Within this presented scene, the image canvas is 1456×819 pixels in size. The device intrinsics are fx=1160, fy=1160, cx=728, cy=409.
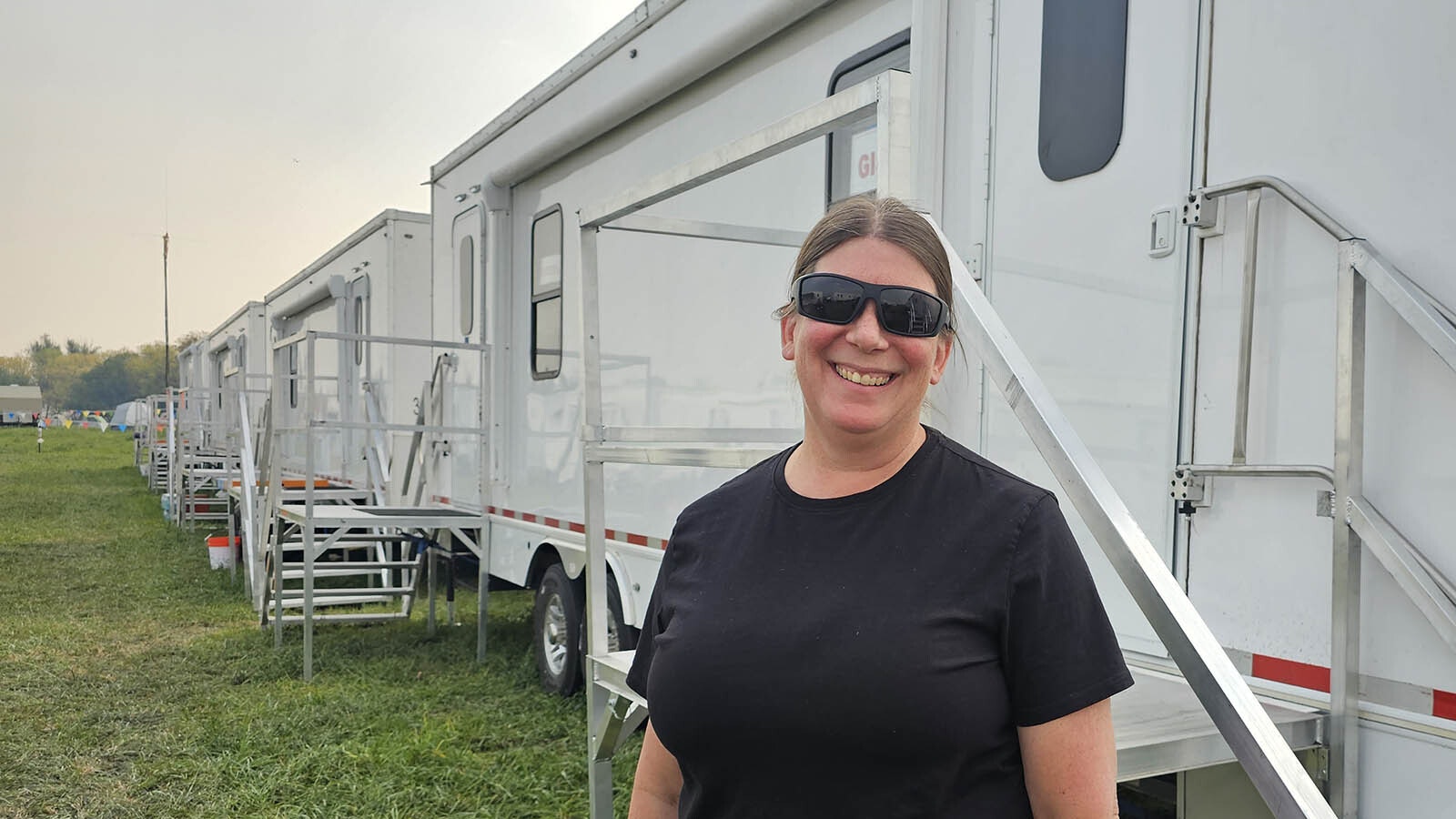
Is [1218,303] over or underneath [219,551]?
over

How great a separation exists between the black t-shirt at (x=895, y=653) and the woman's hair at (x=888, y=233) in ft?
0.75

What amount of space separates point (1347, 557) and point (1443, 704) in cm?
29

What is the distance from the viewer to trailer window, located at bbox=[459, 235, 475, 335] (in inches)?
280

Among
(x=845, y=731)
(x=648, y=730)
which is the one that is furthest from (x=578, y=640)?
(x=845, y=731)

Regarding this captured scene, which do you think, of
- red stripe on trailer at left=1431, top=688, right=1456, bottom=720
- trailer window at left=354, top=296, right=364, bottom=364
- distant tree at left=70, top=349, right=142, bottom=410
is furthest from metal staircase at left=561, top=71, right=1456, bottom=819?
distant tree at left=70, top=349, right=142, bottom=410

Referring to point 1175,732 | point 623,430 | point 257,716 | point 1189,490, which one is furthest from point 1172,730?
point 257,716

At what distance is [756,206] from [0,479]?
79.3ft

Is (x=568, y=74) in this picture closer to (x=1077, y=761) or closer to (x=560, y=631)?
(x=560, y=631)

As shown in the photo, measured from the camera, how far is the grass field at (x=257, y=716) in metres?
4.66

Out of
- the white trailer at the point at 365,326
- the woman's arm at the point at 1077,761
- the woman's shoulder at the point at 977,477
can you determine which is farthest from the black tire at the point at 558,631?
the woman's arm at the point at 1077,761

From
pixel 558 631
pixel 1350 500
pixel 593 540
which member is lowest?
pixel 558 631

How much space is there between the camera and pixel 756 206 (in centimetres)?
427

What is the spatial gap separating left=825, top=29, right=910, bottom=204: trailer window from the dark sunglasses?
6.47 feet

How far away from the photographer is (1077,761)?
1300 mm
